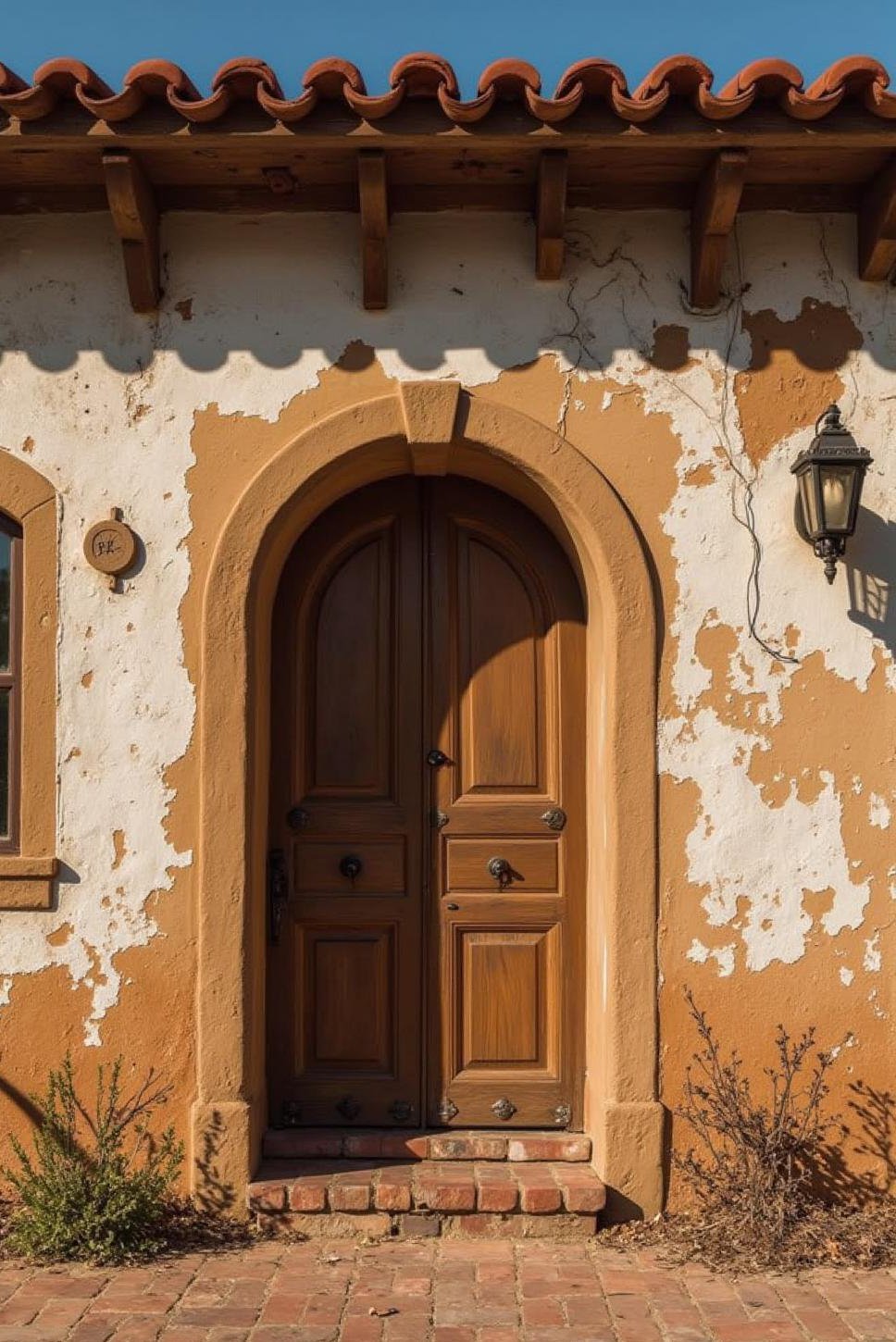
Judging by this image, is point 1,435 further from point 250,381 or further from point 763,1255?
point 763,1255

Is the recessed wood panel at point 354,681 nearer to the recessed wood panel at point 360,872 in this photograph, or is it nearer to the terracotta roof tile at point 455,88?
the recessed wood panel at point 360,872

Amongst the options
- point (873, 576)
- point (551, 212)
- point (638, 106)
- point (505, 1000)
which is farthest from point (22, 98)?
point (505, 1000)

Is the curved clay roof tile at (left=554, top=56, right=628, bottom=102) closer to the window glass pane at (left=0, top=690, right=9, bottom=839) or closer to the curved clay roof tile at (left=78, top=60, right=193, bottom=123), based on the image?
the curved clay roof tile at (left=78, top=60, right=193, bottom=123)

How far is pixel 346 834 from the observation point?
16.7 feet

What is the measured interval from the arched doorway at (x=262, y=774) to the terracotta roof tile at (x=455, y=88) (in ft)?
3.31

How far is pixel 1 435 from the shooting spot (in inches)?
191

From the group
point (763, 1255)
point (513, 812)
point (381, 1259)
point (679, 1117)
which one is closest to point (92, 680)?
point (513, 812)

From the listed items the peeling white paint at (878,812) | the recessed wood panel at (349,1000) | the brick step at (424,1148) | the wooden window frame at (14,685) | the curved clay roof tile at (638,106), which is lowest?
the brick step at (424,1148)

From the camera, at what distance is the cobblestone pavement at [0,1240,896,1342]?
379cm

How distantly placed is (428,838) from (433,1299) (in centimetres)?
167

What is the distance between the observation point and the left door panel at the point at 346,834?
5023 millimetres

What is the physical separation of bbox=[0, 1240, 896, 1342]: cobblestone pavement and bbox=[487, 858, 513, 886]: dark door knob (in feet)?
4.29

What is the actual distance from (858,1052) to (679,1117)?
0.69 m

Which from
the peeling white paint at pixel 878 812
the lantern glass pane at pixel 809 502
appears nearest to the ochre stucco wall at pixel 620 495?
the peeling white paint at pixel 878 812
